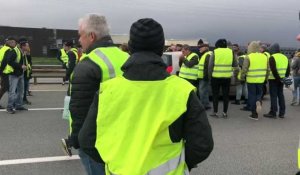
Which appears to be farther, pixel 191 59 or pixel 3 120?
pixel 191 59

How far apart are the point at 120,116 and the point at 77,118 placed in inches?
35.6

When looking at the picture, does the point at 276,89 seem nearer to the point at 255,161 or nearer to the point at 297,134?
A: the point at 297,134

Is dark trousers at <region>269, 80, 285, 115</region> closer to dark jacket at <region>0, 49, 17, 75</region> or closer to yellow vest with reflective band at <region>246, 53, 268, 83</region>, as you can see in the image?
yellow vest with reflective band at <region>246, 53, 268, 83</region>

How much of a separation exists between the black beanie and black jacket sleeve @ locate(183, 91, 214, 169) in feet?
1.17

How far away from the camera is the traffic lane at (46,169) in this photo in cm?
552

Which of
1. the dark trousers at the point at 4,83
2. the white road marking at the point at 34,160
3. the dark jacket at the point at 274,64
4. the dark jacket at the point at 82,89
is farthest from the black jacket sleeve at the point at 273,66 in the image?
the dark jacket at the point at 82,89

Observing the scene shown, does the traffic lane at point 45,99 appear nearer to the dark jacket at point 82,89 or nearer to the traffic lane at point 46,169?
the traffic lane at point 46,169

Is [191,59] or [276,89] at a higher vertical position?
[191,59]

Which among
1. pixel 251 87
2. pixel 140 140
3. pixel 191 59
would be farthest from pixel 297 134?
pixel 140 140

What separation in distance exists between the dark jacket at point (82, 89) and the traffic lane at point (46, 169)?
2624 millimetres

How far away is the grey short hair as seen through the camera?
3230mm

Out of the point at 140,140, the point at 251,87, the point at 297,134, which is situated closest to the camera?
the point at 140,140

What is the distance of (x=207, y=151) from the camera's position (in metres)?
2.29

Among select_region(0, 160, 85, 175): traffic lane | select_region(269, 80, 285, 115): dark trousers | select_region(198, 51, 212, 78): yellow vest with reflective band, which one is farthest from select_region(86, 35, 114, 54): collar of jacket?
select_region(269, 80, 285, 115): dark trousers
